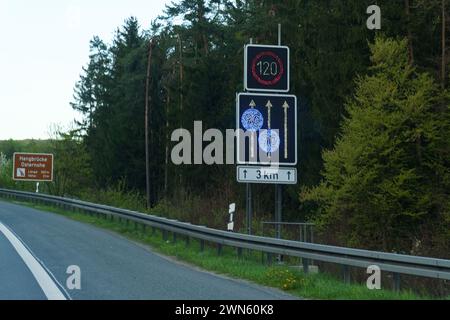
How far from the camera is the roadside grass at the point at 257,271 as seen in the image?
952 centimetres

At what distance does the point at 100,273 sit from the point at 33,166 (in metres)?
30.5

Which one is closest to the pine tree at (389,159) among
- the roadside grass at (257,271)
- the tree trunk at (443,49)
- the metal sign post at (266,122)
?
the tree trunk at (443,49)

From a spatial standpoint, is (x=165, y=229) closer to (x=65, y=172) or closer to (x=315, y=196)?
(x=315, y=196)

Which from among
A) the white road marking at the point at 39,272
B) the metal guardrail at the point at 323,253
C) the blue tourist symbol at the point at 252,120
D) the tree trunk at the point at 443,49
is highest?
the tree trunk at the point at 443,49

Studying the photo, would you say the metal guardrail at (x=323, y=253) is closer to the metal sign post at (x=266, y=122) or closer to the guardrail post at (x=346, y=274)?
the guardrail post at (x=346, y=274)

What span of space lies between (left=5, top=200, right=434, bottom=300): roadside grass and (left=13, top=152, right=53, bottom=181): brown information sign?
20638 mm

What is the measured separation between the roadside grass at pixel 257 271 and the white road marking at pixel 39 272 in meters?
3.41

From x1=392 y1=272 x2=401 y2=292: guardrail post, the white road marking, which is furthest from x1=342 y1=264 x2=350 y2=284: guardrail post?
the white road marking

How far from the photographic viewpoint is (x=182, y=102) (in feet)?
158

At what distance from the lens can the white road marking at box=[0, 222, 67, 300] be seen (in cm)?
891

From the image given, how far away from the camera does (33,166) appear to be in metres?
40.0

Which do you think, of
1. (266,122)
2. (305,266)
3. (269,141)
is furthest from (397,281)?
(266,122)

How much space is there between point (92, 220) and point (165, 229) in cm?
797
